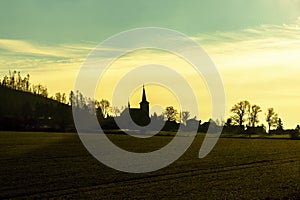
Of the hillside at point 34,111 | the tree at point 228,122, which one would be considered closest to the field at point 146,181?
the hillside at point 34,111

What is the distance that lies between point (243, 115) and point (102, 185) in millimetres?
139958

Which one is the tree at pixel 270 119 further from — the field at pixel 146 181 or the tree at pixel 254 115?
the field at pixel 146 181

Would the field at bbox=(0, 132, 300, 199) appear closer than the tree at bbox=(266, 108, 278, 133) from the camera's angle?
Yes

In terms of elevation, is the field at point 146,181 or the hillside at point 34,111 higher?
the hillside at point 34,111

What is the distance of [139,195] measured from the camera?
26672 mm

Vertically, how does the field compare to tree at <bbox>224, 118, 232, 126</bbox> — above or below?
below

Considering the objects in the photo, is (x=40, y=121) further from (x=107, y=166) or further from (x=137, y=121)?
(x=107, y=166)

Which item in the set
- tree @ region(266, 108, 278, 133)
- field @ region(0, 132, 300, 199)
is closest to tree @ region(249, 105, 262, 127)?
tree @ region(266, 108, 278, 133)

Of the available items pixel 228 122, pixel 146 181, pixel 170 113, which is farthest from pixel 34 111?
pixel 146 181

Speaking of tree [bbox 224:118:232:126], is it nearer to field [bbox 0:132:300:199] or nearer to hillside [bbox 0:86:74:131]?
hillside [bbox 0:86:74:131]

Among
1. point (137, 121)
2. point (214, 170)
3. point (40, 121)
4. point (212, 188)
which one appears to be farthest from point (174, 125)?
→ point (212, 188)

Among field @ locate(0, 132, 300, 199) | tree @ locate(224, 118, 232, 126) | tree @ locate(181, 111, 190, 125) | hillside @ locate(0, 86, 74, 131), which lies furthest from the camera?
tree @ locate(181, 111, 190, 125)

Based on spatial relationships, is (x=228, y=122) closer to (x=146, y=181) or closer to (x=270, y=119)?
(x=270, y=119)

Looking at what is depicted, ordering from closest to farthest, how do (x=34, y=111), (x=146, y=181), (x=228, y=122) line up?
(x=146, y=181) < (x=228, y=122) < (x=34, y=111)
